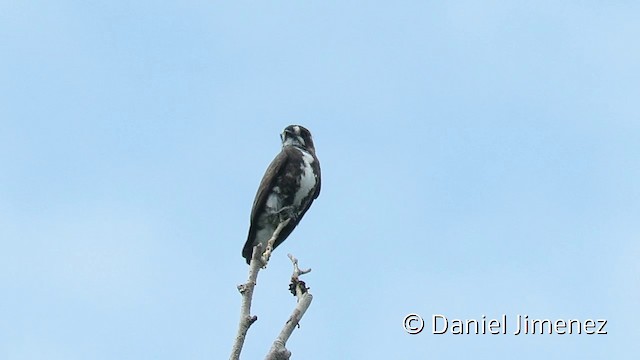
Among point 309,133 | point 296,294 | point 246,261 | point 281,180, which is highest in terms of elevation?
point 309,133

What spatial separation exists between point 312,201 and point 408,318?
359 centimetres

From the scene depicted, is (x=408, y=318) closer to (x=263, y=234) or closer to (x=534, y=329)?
(x=534, y=329)

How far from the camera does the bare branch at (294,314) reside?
20.8 ft

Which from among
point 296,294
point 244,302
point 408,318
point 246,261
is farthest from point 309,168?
point 244,302

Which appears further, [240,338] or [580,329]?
[580,329]

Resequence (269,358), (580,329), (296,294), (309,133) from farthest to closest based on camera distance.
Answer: (309,133) < (580,329) < (296,294) < (269,358)

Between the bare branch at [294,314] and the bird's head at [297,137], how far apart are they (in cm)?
625

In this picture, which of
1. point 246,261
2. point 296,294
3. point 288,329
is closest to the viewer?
point 288,329

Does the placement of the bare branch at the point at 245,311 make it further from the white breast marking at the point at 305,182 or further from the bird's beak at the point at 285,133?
the bird's beak at the point at 285,133

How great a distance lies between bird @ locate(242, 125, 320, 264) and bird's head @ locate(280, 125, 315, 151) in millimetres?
544

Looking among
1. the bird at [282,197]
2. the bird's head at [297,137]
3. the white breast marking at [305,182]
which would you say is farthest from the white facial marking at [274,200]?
the bird's head at [297,137]

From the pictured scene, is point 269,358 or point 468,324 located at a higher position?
point 468,324

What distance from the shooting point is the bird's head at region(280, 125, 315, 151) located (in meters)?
14.4

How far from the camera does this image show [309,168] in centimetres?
1373
